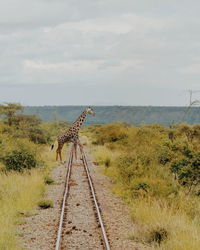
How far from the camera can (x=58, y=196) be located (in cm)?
1500

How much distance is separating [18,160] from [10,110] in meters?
21.4

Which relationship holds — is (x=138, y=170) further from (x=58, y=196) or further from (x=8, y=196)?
(x=8, y=196)

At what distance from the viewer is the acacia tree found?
131 feet

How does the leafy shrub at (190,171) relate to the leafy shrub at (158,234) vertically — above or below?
above

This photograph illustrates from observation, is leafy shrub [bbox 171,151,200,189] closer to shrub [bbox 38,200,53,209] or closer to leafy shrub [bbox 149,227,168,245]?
shrub [bbox 38,200,53,209]

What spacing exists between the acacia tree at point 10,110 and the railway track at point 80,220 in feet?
77.2

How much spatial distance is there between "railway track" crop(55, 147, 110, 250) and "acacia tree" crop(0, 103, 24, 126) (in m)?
23.5

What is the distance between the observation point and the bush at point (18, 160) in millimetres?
19109

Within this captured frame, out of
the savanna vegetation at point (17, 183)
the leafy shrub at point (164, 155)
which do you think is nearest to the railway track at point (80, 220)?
the savanna vegetation at point (17, 183)

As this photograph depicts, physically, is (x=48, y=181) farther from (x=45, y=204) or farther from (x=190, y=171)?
(x=190, y=171)

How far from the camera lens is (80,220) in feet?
37.3

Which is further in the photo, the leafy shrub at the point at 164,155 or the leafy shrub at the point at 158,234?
the leafy shrub at the point at 164,155

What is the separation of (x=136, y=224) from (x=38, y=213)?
10.1 feet

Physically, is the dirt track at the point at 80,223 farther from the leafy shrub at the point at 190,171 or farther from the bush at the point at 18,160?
the bush at the point at 18,160
